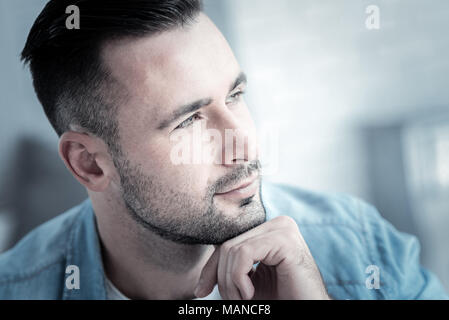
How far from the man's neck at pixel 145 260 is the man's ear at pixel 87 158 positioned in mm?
64

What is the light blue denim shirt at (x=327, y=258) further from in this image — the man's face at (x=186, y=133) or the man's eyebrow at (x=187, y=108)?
the man's eyebrow at (x=187, y=108)

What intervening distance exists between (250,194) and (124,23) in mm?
367

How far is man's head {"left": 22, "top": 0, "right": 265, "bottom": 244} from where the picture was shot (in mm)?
750

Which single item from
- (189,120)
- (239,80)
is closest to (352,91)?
(239,80)

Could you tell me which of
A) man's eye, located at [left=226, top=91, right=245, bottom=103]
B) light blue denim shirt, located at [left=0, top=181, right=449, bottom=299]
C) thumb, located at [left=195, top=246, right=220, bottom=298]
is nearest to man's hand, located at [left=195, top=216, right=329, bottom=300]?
thumb, located at [left=195, top=246, right=220, bottom=298]

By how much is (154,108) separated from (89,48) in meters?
0.16

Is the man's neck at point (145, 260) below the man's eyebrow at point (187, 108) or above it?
below

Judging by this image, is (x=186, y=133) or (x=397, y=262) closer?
(x=186, y=133)

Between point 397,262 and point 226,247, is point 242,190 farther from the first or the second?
point 397,262

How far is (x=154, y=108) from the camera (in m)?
0.76

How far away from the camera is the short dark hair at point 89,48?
2.46 ft

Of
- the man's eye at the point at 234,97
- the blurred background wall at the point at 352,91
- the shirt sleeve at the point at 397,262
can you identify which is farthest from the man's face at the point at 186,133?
the shirt sleeve at the point at 397,262

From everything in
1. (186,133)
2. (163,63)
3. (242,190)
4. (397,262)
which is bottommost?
(397,262)

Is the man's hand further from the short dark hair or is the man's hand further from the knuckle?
the short dark hair
